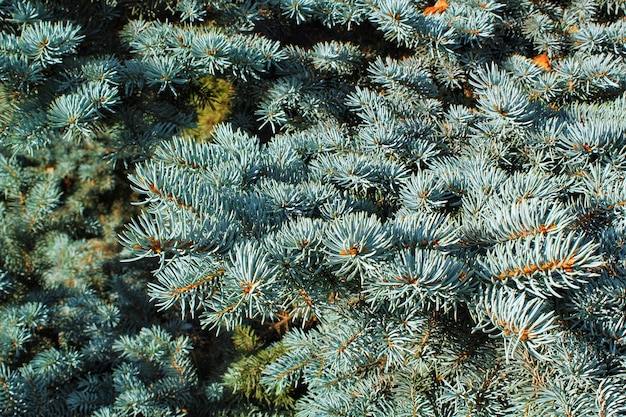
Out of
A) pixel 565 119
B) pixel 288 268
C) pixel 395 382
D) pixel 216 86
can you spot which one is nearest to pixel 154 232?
pixel 288 268

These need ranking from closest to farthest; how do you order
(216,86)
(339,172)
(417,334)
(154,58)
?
(417,334)
(339,172)
(154,58)
(216,86)

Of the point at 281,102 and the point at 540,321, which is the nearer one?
the point at 540,321

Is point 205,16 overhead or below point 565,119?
overhead

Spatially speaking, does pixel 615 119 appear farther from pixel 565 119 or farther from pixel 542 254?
pixel 542 254

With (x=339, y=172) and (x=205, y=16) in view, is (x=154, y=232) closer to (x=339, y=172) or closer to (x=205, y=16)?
(x=339, y=172)

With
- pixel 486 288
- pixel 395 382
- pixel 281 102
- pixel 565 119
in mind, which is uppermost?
pixel 281 102

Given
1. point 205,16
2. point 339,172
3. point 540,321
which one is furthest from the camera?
point 205,16
